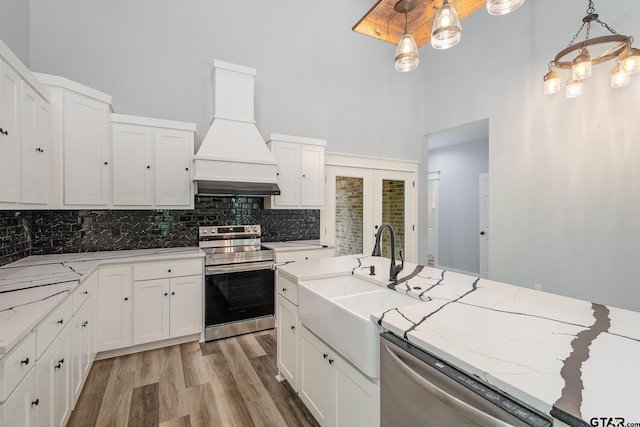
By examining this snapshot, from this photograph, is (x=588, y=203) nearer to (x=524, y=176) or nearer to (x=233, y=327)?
(x=524, y=176)

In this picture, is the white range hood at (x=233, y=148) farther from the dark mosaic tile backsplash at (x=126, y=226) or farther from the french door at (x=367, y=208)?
the french door at (x=367, y=208)

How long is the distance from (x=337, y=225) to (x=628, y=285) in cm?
325

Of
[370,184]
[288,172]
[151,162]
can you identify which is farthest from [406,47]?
[370,184]

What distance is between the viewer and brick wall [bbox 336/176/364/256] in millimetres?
4402

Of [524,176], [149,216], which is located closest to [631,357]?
[524,176]

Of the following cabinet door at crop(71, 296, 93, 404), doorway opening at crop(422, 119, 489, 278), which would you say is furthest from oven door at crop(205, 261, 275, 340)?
doorway opening at crop(422, 119, 489, 278)

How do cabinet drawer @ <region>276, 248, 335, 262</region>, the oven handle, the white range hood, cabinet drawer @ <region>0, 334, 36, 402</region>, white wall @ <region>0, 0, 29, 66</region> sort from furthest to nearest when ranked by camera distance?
cabinet drawer @ <region>276, 248, 335, 262</region>, the white range hood, the oven handle, white wall @ <region>0, 0, 29, 66</region>, cabinet drawer @ <region>0, 334, 36, 402</region>

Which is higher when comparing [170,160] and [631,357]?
[170,160]

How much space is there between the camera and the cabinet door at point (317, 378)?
1533 mm

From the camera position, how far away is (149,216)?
323 cm

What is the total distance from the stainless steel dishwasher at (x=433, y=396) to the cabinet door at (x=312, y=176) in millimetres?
2826

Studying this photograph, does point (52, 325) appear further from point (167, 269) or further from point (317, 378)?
point (317, 378)

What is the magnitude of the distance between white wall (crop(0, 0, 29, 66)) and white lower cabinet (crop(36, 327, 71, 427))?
2.49 meters

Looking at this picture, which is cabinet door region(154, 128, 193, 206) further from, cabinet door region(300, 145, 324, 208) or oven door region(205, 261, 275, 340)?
cabinet door region(300, 145, 324, 208)
